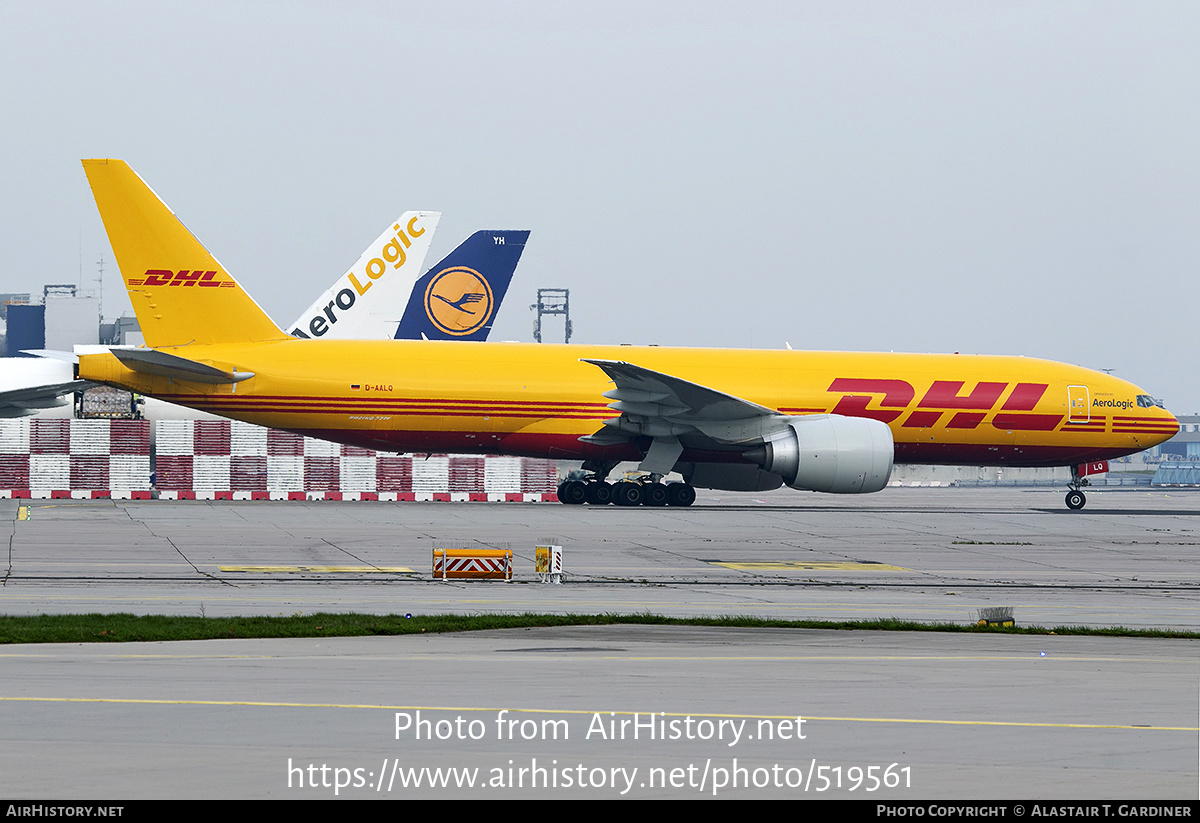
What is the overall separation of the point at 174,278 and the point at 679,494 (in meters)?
14.5

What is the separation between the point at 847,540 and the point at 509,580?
9942mm

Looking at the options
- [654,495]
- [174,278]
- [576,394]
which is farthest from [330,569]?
[654,495]

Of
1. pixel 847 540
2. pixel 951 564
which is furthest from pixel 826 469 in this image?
pixel 951 564

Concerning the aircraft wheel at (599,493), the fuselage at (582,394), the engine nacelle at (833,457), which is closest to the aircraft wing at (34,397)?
the fuselage at (582,394)

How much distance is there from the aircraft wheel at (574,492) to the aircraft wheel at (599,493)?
0.14 meters

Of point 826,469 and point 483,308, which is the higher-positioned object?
point 483,308

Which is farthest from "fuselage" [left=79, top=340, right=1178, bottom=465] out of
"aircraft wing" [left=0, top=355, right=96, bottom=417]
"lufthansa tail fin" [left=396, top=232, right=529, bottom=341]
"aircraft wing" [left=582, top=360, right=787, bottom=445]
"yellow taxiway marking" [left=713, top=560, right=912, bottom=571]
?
"lufthansa tail fin" [left=396, top=232, right=529, bottom=341]

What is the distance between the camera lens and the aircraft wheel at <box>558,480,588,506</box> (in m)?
36.6

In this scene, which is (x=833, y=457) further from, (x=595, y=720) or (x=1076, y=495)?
(x=595, y=720)

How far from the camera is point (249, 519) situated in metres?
28.5

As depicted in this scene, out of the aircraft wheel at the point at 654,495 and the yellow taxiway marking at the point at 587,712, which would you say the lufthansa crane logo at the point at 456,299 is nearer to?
the aircraft wheel at the point at 654,495

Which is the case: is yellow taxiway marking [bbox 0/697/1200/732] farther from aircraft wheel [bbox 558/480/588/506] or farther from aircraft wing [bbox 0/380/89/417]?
aircraft wing [bbox 0/380/89/417]

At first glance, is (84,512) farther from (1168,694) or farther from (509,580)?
(1168,694)

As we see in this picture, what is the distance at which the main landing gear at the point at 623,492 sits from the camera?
1431 inches
